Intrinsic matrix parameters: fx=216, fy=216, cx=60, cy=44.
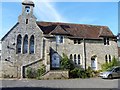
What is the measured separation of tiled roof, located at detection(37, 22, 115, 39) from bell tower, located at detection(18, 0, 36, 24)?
2453mm

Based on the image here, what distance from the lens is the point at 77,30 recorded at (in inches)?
1444

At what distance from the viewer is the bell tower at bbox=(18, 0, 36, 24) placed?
33.5 m

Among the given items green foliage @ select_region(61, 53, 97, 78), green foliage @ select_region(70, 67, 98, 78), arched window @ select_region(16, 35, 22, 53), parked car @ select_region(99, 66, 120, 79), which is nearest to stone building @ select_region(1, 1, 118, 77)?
arched window @ select_region(16, 35, 22, 53)

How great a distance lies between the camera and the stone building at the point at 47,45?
32.4m

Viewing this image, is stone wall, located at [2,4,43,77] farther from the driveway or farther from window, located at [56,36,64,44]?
the driveway

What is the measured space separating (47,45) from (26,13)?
6026 mm

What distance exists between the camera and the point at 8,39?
32719 millimetres

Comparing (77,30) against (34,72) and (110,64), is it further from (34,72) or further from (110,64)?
(34,72)

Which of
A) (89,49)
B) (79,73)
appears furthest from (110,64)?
(79,73)

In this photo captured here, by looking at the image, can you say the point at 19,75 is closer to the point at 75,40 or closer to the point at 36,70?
the point at 36,70

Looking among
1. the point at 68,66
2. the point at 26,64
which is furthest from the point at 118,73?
the point at 26,64

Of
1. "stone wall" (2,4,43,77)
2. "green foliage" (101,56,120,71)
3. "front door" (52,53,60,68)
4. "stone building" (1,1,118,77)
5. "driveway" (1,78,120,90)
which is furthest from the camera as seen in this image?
"green foliage" (101,56,120,71)

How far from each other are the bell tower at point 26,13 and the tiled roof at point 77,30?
2453 mm

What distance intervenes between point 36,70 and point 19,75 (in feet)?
8.52
